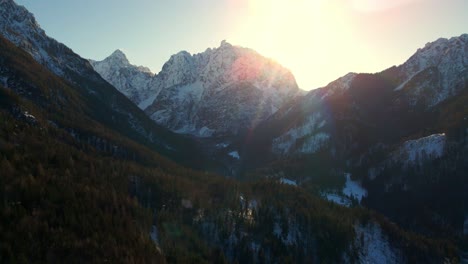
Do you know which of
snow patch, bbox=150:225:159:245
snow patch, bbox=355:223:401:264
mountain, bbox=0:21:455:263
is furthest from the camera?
snow patch, bbox=355:223:401:264

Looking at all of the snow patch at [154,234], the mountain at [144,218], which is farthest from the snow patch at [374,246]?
the snow patch at [154,234]

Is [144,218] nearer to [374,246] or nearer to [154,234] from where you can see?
[154,234]

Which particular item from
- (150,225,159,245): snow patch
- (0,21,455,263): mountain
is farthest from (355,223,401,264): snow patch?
(150,225,159,245): snow patch

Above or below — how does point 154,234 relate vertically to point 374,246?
above

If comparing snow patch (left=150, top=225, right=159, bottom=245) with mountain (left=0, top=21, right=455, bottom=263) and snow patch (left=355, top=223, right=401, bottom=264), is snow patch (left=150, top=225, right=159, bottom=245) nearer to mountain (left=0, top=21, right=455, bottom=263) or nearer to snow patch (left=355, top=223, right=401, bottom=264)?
mountain (left=0, top=21, right=455, bottom=263)

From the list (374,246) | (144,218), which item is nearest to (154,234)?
(144,218)

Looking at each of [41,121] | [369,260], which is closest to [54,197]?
[41,121]

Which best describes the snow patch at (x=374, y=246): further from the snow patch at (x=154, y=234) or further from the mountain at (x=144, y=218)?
the snow patch at (x=154, y=234)

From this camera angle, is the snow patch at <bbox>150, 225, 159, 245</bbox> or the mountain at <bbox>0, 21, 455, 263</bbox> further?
the snow patch at <bbox>150, 225, 159, 245</bbox>

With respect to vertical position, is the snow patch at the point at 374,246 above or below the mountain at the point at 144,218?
below

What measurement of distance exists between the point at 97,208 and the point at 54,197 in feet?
35.9

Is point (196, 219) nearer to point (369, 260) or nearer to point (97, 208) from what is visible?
point (97, 208)

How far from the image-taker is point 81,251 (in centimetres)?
10062

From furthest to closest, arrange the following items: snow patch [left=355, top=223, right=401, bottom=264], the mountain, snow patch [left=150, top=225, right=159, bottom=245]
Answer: snow patch [left=355, top=223, right=401, bottom=264] → snow patch [left=150, top=225, right=159, bottom=245] → the mountain
